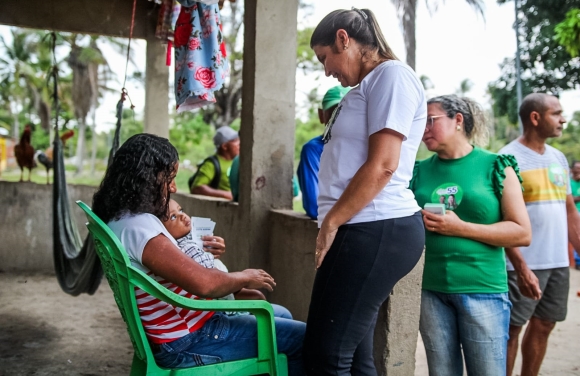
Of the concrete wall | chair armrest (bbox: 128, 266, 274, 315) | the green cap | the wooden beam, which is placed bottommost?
the concrete wall

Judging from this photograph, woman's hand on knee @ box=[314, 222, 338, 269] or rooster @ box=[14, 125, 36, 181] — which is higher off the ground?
rooster @ box=[14, 125, 36, 181]

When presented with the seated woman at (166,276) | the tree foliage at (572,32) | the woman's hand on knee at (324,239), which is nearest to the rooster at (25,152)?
the seated woman at (166,276)

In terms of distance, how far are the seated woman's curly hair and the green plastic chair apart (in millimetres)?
93

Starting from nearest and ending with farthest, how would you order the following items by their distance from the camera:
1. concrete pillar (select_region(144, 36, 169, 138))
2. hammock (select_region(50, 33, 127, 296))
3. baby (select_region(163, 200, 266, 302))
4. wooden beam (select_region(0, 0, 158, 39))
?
baby (select_region(163, 200, 266, 302))
hammock (select_region(50, 33, 127, 296))
wooden beam (select_region(0, 0, 158, 39))
concrete pillar (select_region(144, 36, 169, 138))

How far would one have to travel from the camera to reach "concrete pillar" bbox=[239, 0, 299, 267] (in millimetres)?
3646

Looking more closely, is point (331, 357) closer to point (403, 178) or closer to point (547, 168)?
point (403, 178)

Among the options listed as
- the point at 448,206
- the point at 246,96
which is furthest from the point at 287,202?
the point at 448,206

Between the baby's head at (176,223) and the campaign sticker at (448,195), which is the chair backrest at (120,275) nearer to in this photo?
the baby's head at (176,223)

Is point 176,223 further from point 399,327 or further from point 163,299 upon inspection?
point 399,327

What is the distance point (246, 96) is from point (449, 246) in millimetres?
1974

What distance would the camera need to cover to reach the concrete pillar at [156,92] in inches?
266

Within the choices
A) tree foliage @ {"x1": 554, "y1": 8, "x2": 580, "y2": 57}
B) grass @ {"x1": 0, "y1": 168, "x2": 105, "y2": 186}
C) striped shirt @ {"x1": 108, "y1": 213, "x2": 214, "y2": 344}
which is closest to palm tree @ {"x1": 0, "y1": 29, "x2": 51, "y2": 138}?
grass @ {"x1": 0, "y1": 168, "x2": 105, "y2": 186}

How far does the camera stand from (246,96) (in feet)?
12.4

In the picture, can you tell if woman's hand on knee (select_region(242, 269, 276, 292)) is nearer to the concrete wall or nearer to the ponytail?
the ponytail
